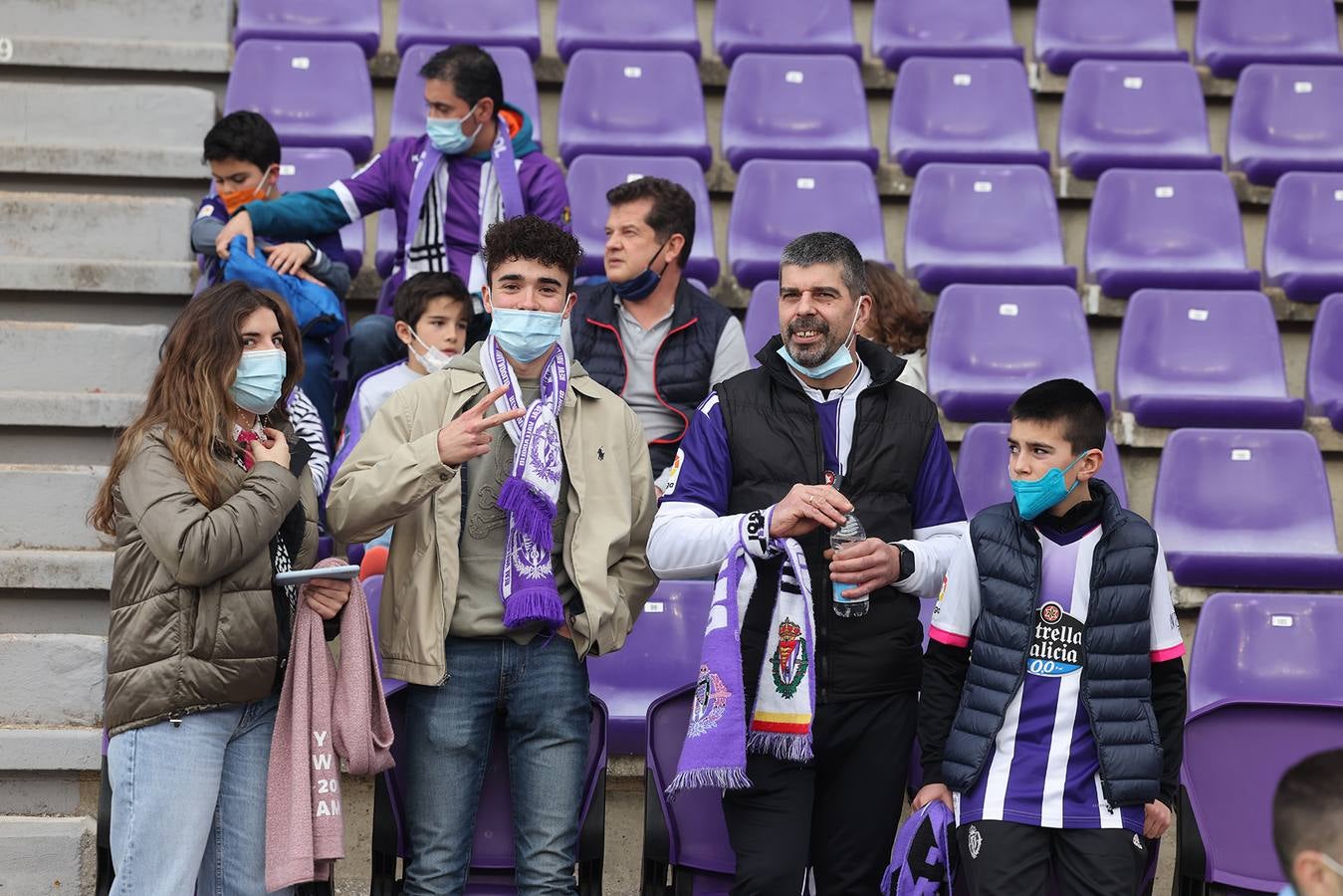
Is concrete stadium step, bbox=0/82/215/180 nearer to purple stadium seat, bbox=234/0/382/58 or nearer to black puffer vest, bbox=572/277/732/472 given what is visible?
purple stadium seat, bbox=234/0/382/58

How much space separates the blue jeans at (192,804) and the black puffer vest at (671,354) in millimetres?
1583

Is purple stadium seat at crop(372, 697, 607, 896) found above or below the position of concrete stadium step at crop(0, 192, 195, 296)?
below

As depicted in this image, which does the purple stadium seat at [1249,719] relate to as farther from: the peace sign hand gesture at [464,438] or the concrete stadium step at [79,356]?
the concrete stadium step at [79,356]

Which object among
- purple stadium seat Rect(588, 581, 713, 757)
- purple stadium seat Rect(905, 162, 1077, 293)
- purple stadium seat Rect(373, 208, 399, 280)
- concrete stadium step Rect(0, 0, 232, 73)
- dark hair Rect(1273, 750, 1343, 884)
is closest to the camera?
dark hair Rect(1273, 750, 1343, 884)

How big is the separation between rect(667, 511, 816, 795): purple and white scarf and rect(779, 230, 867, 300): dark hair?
0.57 m

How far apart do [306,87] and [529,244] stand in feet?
11.1

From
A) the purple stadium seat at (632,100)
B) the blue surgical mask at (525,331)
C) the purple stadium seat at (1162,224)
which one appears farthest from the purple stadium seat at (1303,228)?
the blue surgical mask at (525,331)

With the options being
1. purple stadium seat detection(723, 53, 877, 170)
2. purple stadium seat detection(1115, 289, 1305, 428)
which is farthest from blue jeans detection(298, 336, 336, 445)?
purple stadium seat detection(1115, 289, 1305, 428)

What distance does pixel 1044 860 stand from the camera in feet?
10.3

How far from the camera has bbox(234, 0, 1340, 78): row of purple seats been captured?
684 cm

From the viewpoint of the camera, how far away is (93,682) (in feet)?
13.2

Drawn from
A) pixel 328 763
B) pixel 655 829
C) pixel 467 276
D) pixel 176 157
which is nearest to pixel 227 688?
pixel 328 763

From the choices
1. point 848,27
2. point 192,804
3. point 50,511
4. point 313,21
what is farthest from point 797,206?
point 192,804

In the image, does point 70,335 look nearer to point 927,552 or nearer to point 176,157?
point 176,157
